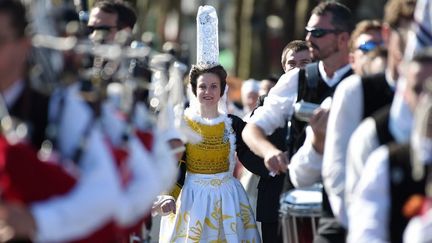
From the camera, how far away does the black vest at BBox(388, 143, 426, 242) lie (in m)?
6.69

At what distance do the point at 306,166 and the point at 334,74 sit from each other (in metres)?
0.86

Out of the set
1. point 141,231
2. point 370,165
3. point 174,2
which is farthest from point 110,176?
point 174,2

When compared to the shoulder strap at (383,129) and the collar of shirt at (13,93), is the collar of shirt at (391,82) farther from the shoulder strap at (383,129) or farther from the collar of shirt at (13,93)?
the collar of shirt at (13,93)

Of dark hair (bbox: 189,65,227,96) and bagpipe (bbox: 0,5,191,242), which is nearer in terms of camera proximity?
bagpipe (bbox: 0,5,191,242)

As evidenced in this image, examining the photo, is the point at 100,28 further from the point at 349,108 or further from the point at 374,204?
the point at 374,204

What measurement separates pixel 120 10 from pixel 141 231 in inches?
105

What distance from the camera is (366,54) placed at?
8602 millimetres

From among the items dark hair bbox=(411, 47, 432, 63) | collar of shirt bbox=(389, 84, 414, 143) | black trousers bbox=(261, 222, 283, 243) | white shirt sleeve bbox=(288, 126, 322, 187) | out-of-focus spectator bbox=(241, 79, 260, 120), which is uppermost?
dark hair bbox=(411, 47, 432, 63)

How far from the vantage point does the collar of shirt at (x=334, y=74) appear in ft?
30.3

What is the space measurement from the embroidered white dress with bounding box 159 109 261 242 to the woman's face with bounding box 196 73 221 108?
13 centimetres

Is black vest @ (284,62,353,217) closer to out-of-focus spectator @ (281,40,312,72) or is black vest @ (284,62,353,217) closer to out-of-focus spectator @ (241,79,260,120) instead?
out-of-focus spectator @ (281,40,312,72)

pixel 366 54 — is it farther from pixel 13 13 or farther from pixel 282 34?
pixel 282 34

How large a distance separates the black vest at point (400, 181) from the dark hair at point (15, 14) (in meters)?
1.72

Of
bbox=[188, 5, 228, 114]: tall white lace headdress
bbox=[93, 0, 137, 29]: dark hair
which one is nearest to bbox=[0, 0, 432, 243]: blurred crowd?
bbox=[93, 0, 137, 29]: dark hair
